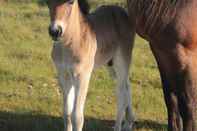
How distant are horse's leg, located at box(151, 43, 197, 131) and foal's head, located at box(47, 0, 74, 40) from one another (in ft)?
2.37

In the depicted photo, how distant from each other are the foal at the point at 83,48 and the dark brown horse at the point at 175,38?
1.92 feet

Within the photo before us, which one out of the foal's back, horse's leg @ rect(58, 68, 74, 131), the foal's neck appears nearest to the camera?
the foal's neck

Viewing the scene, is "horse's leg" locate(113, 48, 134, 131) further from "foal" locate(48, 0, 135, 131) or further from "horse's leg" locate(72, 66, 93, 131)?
"horse's leg" locate(72, 66, 93, 131)

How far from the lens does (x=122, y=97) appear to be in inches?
211

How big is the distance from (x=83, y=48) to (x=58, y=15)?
1.78 ft

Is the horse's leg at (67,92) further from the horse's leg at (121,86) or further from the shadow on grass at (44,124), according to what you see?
the shadow on grass at (44,124)

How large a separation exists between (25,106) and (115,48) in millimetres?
1614

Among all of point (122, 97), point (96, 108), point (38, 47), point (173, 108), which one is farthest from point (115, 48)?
point (38, 47)

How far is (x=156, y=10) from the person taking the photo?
409 centimetres

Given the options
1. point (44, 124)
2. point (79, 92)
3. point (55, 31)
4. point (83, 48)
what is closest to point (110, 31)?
point (83, 48)

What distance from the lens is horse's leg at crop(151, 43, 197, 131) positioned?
3988 mm

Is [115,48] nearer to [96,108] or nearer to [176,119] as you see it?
[176,119]

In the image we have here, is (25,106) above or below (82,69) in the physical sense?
below

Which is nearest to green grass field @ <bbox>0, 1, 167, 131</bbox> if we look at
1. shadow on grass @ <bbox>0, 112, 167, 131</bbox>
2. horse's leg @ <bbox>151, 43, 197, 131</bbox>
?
shadow on grass @ <bbox>0, 112, 167, 131</bbox>
